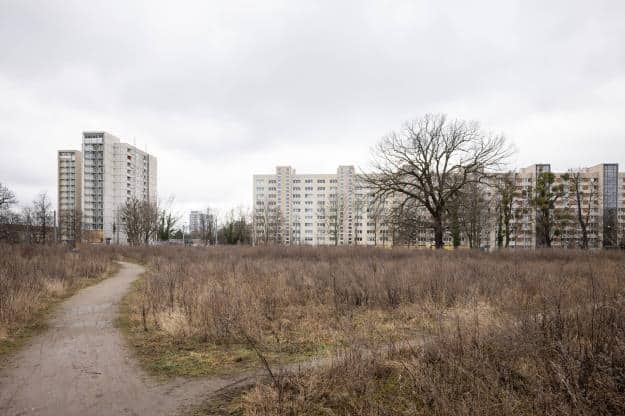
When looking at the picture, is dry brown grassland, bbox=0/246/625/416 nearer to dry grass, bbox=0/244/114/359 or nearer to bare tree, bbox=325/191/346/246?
dry grass, bbox=0/244/114/359

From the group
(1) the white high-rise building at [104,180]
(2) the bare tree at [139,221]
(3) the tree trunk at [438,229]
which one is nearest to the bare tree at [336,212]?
(2) the bare tree at [139,221]

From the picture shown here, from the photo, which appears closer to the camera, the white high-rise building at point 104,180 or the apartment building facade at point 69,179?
the white high-rise building at point 104,180

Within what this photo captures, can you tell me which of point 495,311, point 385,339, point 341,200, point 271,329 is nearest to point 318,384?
point 385,339

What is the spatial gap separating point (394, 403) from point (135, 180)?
388 feet

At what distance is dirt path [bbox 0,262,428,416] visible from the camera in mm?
3768

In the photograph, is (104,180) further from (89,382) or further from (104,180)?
(89,382)

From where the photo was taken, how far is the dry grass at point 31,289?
677cm

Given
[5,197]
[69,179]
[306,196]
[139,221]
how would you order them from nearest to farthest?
[5,197] < [139,221] < [69,179] < [306,196]

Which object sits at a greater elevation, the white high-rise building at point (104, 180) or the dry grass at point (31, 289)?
the white high-rise building at point (104, 180)

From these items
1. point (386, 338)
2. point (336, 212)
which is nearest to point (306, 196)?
point (336, 212)

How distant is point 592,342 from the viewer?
14.1ft

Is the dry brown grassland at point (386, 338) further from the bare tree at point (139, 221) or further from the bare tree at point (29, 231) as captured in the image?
the bare tree at point (139, 221)

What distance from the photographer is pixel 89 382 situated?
14.5 ft

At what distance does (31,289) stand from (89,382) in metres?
6.72
